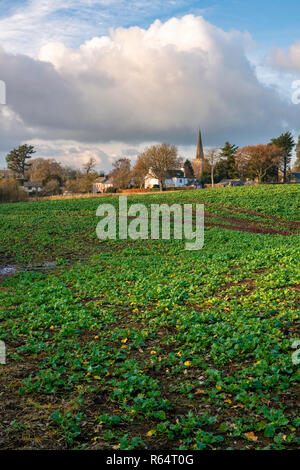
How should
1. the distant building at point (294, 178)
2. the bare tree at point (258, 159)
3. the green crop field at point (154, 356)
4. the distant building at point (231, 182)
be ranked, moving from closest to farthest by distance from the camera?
the green crop field at point (154, 356) → the bare tree at point (258, 159) → the distant building at point (231, 182) → the distant building at point (294, 178)

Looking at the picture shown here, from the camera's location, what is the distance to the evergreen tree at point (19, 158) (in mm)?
96812

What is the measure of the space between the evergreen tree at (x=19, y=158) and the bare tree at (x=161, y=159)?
38356 millimetres

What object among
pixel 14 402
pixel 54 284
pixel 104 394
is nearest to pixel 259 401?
pixel 104 394

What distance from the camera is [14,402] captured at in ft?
18.5

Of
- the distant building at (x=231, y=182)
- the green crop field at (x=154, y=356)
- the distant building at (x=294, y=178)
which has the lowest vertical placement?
the green crop field at (x=154, y=356)

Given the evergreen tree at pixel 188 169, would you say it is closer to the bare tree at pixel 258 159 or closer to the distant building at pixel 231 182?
the distant building at pixel 231 182

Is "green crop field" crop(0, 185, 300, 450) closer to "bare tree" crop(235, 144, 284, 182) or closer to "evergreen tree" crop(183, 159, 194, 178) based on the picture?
"bare tree" crop(235, 144, 284, 182)

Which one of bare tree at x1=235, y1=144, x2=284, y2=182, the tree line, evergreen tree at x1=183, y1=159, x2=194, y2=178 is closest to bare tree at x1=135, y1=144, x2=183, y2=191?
the tree line

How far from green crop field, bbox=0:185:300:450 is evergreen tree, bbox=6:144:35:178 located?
90.6 metres

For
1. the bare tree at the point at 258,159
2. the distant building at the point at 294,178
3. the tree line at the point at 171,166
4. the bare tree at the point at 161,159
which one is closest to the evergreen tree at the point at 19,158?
the tree line at the point at 171,166

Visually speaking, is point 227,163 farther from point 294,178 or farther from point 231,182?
point 294,178

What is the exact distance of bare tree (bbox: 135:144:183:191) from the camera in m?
77.3

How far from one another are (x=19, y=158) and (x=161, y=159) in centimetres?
4602
